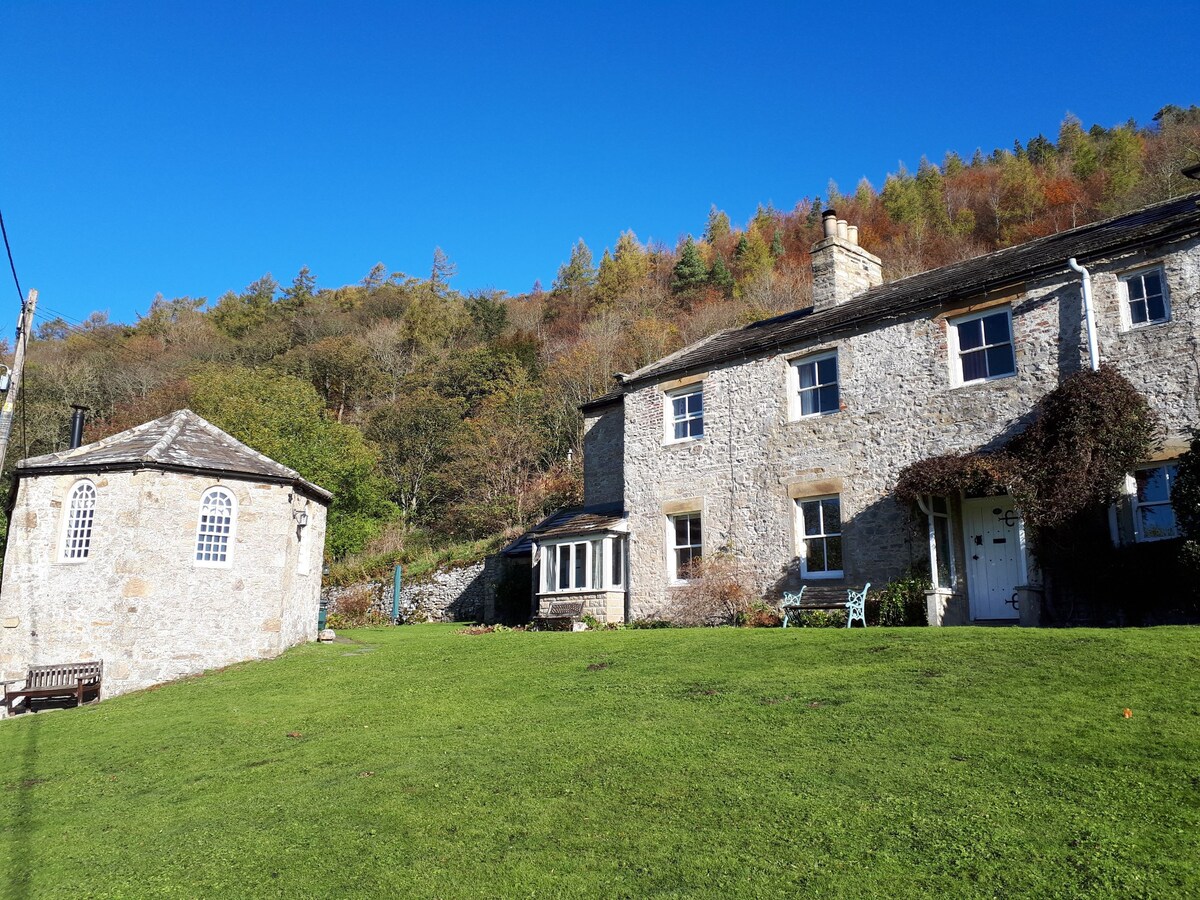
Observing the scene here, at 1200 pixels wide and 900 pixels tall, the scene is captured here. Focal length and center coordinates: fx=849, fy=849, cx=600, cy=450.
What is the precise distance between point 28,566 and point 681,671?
14.4m

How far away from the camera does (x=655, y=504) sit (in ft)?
71.6

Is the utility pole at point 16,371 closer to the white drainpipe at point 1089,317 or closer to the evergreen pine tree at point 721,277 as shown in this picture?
the white drainpipe at point 1089,317

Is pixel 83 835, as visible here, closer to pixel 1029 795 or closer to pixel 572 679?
pixel 572 679

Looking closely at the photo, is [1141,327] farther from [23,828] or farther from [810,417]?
[23,828]

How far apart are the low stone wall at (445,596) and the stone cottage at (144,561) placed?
11.0 m

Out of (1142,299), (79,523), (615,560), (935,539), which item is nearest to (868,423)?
(935,539)

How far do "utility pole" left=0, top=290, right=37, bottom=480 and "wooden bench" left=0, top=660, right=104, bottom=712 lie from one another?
420cm

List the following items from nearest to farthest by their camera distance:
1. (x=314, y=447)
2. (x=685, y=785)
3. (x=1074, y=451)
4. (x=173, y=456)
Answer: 1. (x=685, y=785)
2. (x=1074, y=451)
3. (x=173, y=456)
4. (x=314, y=447)

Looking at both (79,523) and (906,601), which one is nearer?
(906,601)

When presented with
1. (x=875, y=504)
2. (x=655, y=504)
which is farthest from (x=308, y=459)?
(x=875, y=504)

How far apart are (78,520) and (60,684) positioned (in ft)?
12.4

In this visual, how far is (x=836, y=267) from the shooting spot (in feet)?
71.3

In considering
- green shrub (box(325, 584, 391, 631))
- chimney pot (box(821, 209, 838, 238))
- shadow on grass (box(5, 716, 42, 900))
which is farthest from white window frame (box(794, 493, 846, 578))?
green shrub (box(325, 584, 391, 631))

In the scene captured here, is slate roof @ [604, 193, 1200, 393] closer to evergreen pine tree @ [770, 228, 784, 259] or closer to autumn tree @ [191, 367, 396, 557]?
autumn tree @ [191, 367, 396, 557]
